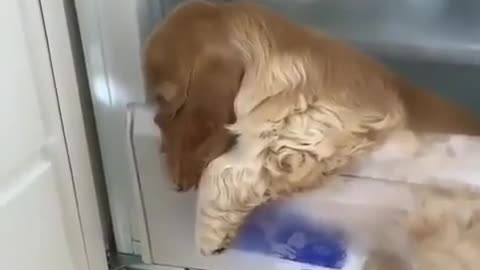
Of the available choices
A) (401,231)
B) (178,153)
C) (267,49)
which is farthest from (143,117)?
(401,231)

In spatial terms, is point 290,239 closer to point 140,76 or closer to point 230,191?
point 230,191

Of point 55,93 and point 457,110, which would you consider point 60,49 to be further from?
point 457,110

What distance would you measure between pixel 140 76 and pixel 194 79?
111mm

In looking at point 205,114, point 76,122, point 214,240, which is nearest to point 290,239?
point 214,240

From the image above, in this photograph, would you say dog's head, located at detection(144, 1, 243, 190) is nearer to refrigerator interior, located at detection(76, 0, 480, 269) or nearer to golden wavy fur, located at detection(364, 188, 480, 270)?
refrigerator interior, located at detection(76, 0, 480, 269)

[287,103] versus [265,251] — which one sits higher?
[287,103]

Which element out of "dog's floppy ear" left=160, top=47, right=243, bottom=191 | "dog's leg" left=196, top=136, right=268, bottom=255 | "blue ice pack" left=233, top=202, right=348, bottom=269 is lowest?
"blue ice pack" left=233, top=202, right=348, bottom=269

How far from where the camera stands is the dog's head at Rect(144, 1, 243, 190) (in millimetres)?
1000

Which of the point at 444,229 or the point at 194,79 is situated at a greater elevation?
the point at 194,79

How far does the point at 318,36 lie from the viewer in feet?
3.28

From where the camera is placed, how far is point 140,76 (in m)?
1.10

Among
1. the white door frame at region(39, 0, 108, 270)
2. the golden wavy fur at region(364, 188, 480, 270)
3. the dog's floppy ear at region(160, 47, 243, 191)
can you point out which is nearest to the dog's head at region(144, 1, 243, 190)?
the dog's floppy ear at region(160, 47, 243, 191)

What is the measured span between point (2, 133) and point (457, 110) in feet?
1.64

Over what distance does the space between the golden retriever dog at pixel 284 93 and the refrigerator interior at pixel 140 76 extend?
0.02 m
